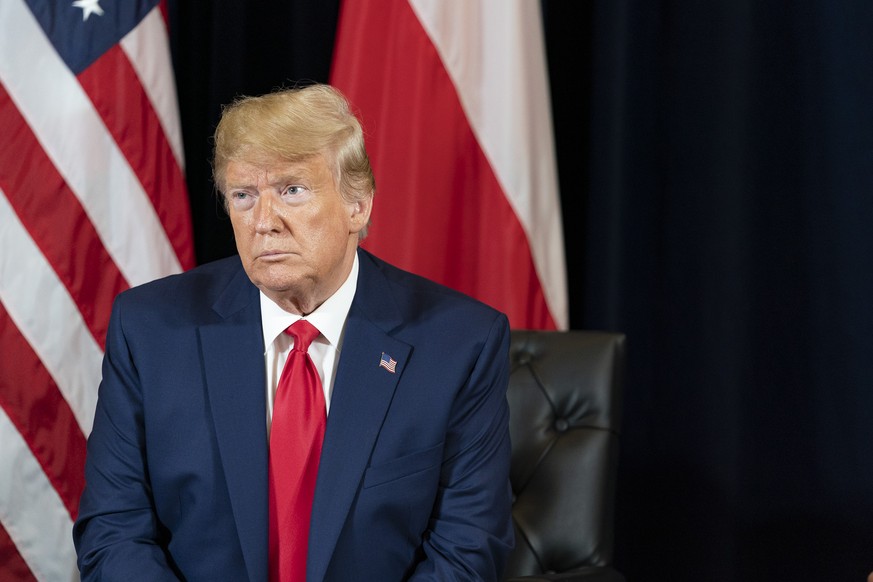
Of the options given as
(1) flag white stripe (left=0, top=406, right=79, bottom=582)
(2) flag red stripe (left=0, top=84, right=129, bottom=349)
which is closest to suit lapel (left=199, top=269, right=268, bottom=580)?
(2) flag red stripe (left=0, top=84, right=129, bottom=349)

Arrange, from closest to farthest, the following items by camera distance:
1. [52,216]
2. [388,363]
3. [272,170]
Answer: [272,170], [388,363], [52,216]

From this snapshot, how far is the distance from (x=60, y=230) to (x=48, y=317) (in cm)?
21

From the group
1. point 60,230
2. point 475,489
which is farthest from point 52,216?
point 475,489

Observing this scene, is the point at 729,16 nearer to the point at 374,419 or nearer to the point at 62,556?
the point at 374,419

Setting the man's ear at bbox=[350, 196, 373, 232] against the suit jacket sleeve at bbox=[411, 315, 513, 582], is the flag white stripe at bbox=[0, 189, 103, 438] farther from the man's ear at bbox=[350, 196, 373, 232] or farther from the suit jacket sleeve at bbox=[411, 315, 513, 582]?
the suit jacket sleeve at bbox=[411, 315, 513, 582]

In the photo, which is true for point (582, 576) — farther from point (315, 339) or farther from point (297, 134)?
point (297, 134)

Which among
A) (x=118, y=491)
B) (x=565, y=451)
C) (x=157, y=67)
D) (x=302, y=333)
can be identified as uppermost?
(x=157, y=67)

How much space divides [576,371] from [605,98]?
942 mm

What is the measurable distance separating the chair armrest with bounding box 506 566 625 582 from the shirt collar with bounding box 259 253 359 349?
1.75 feet

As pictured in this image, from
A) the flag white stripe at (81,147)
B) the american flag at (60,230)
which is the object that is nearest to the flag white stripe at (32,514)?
the american flag at (60,230)

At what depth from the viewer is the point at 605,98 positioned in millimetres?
2686

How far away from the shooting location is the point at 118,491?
160 cm

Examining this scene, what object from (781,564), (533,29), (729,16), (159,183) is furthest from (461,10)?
(781,564)

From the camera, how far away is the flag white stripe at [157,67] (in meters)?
2.46
